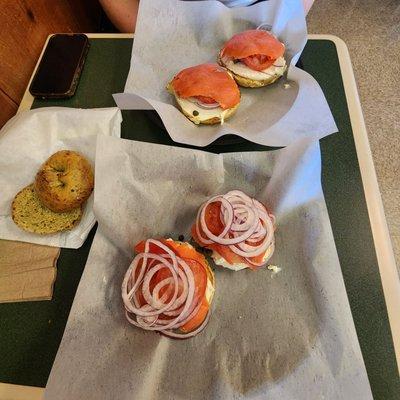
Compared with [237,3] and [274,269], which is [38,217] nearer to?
[274,269]

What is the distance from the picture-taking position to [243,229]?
0.80 metres

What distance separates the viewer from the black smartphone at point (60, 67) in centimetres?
114

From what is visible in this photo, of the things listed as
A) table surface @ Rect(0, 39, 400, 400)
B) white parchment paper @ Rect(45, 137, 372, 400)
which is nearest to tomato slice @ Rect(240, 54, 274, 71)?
table surface @ Rect(0, 39, 400, 400)

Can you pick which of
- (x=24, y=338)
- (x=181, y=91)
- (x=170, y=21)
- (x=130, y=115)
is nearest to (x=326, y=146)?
(x=181, y=91)

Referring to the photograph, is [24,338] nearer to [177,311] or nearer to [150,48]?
[177,311]

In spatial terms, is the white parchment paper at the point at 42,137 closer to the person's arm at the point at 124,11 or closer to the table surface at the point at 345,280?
the table surface at the point at 345,280

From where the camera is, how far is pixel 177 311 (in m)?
0.73

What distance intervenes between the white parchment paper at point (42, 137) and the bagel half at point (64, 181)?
5 cm

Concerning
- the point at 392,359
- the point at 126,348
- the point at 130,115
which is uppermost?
the point at 130,115

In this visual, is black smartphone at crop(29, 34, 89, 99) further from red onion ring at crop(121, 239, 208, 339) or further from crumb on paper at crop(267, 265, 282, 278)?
crumb on paper at crop(267, 265, 282, 278)

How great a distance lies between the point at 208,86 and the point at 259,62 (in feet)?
0.70

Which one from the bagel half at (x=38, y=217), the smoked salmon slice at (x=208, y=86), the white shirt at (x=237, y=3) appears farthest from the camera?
the white shirt at (x=237, y=3)

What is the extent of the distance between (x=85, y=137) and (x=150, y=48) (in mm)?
430

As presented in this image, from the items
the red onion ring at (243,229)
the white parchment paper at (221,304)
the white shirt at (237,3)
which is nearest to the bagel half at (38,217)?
the white parchment paper at (221,304)
